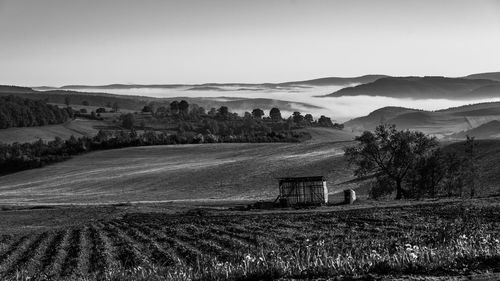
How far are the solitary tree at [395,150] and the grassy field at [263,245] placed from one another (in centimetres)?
2002

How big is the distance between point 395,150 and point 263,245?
40815 mm

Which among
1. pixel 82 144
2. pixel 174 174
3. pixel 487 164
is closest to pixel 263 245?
pixel 487 164

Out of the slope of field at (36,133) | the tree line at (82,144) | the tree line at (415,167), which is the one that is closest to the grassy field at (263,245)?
the tree line at (415,167)

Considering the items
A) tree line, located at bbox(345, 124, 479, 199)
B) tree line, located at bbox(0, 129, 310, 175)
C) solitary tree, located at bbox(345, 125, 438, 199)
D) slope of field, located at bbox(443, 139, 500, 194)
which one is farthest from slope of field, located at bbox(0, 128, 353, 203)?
slope of field, located at bbox(443, 139, 500, 194)

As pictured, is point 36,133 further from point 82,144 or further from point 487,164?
point 487,164

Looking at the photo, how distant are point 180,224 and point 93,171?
88875 mm

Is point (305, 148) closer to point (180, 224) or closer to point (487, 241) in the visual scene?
point (180, 224)

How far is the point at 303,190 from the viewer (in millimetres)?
64250

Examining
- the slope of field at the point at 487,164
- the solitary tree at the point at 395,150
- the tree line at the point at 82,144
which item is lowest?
the tree line at the point at 82,144

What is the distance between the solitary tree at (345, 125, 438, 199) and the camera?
68500 mm

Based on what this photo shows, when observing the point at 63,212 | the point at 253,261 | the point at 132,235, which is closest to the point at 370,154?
the point at 63,212

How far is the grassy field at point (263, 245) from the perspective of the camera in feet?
58.7

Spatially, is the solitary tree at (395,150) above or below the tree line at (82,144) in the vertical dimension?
above

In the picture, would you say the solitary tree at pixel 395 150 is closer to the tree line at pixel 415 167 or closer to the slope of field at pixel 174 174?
the tree line at pixel 415 167
